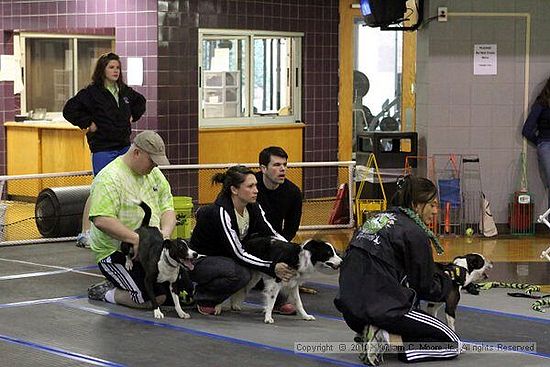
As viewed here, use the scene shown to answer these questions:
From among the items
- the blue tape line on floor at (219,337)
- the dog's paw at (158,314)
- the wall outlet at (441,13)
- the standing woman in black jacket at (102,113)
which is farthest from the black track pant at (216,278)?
the wall outlet at (441,13)

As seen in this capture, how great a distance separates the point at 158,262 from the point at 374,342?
1754 millimetres

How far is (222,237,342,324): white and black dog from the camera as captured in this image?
685 cm

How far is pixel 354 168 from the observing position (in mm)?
11258

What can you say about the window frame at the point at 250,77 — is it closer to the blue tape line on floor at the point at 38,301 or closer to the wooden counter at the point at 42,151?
the wooden counter at the point at 42,151

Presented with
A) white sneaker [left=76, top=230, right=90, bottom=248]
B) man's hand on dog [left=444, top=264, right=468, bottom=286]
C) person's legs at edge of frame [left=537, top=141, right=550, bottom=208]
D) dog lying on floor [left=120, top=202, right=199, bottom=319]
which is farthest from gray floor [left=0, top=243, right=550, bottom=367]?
person's legs at edge of frame [left=537, top=141, right=550, bottom=208]

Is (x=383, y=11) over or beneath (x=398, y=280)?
over

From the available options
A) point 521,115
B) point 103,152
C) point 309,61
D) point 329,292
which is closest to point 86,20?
point 309,61

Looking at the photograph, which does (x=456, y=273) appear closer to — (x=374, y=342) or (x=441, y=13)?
(x=374, y=342)

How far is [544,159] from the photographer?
1102 cm

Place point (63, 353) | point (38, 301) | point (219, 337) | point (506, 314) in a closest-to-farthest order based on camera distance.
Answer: point (63, 353)
point (219, 337)
point (506, 314)
point (38, 301)

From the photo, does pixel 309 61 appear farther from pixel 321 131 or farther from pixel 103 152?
pixel 103 152

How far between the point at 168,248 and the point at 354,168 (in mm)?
4515

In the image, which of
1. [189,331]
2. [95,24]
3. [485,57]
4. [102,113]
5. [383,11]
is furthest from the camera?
[95,24]

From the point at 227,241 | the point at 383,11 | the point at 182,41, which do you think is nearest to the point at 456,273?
the point at 227,241
